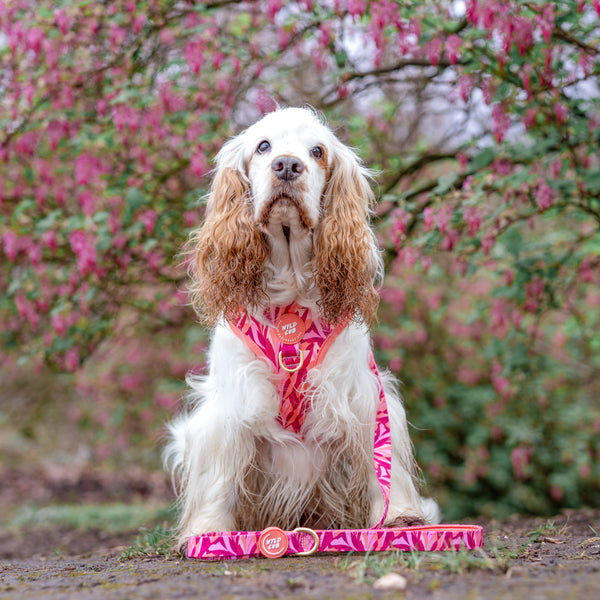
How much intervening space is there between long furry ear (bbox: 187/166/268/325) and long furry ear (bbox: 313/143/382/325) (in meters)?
0.28

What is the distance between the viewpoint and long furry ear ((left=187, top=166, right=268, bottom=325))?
11.0 ft

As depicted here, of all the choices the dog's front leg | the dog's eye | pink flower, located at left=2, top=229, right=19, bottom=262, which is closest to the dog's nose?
the dog's eye

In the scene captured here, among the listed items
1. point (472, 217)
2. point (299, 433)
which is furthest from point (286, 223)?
point (472, 217)

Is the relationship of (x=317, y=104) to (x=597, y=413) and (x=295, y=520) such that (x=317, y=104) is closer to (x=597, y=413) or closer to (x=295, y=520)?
(x=295, y=520)

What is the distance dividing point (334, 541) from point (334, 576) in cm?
56

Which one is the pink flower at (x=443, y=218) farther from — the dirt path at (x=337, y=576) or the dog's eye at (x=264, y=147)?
the dirt path at (x=337, y=576)

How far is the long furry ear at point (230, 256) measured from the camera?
11.0ft

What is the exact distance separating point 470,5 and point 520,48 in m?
0.34

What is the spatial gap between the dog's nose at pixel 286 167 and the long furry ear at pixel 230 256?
12.5 inches

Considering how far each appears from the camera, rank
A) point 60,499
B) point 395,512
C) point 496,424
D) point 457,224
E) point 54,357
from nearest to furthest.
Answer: point 395,512
point 457,224
point 54,357
point 496,424
point 60,499

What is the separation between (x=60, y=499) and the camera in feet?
35.0

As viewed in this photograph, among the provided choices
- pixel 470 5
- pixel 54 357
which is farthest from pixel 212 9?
pixel 54 357

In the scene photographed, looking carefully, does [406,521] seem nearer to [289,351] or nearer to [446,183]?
[289,351]

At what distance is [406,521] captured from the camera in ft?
11.1
